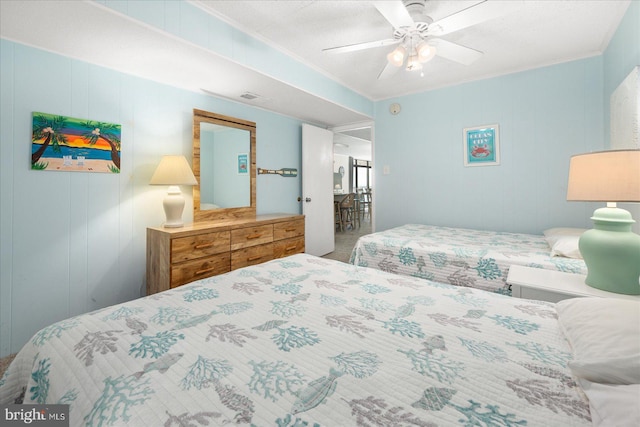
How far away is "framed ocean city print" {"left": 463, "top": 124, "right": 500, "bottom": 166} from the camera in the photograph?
331 centimetres

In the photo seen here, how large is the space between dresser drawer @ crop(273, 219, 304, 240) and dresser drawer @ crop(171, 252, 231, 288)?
64cm

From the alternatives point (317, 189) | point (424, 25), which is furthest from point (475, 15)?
point (317, 189)

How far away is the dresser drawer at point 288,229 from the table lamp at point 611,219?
244cm

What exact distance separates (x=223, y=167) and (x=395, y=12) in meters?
2.14

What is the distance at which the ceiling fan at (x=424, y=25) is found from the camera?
1.66m

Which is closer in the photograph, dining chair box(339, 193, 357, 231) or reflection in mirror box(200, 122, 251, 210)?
reflection in mirror box(200, 122, 251, 210)

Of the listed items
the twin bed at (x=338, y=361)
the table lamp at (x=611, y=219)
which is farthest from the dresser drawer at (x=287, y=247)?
the table lamp at (x=611, y=219)

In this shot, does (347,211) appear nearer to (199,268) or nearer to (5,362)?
(199,268)

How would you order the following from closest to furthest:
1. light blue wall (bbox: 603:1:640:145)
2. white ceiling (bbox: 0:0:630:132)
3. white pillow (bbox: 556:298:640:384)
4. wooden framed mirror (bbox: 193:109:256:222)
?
white pillow (bbox: 556:298:640:384) < white ceiling (bbox: 0:0:630:132) < light blue wall (bbox: 603:1:640:145) < wooden framed mirror (bbox: 193:109:256:222)

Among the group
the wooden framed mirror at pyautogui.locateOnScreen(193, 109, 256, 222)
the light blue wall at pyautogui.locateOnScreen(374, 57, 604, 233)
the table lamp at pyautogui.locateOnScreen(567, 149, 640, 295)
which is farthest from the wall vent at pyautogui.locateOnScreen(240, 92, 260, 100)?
the table lamp at pyautogui.locateOnScreen(567, 149, 640, 295)

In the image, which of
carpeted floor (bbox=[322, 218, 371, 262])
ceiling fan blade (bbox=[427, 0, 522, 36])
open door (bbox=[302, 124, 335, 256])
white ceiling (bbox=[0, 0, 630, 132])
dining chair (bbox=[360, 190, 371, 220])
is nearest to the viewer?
ceiling fan blade (bbox=[427, 0, 522, 36])

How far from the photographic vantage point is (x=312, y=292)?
1364mm

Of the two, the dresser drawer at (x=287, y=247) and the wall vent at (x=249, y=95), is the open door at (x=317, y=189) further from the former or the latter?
the wall vent at (x=249, y=95)

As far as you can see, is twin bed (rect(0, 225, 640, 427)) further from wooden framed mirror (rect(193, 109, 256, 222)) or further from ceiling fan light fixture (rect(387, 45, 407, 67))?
wooden framed mirror (rect(193, 109, 256, 222))
